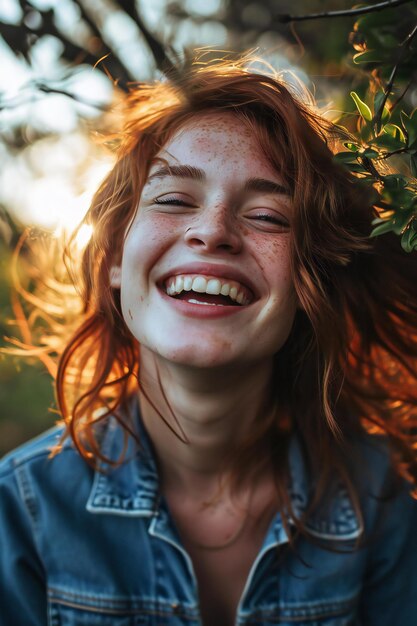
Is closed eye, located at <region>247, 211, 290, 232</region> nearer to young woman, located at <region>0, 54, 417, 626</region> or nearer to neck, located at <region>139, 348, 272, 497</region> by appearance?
young woman, located at <region>0, 54, 417, 626</region>

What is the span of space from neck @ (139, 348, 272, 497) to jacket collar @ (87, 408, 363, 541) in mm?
77

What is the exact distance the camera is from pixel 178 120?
1862 mm

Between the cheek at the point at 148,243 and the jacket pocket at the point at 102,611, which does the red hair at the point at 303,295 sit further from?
the jacket pocket at the point at 102,611

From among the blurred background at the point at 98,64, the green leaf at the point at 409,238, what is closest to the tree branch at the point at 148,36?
the blurred background at the point at 98,64

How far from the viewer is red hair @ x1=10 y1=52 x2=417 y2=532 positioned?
1788 millimetres

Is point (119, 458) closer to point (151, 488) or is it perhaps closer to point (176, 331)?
point (151, 488)

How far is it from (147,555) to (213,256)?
968 millimetres

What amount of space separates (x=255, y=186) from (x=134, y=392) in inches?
35.6

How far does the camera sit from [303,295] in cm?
176

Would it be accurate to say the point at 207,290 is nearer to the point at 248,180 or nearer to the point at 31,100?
the point at 248,180

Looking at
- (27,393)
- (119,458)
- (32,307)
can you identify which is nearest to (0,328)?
(32,307)

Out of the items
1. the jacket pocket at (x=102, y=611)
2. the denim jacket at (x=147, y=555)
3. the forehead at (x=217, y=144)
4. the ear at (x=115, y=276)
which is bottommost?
the jacket pocket at (x=102, y=611)

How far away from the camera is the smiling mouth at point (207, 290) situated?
66.2 inches

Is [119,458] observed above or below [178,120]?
below
